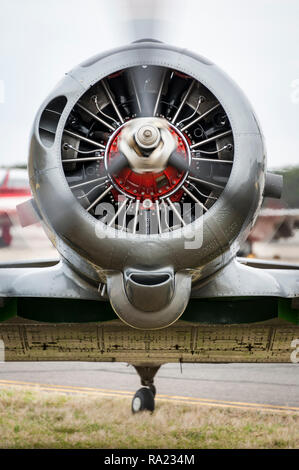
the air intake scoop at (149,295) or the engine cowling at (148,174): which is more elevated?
the engine cowling at (148,174)

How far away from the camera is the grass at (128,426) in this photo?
5.25m

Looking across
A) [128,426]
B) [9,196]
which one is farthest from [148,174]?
[9,196]

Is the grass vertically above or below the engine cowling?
below

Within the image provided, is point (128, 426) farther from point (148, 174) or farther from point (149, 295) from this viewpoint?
point (148, 174)

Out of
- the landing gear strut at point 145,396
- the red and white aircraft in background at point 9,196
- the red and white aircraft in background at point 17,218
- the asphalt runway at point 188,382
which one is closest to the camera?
the landing gear strut at point 145,396

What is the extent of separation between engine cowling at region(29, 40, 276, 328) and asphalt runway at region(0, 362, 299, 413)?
4.08 meters

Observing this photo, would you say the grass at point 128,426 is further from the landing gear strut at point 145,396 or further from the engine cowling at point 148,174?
the engine cowling at point 148,174

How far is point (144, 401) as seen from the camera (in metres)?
6.29

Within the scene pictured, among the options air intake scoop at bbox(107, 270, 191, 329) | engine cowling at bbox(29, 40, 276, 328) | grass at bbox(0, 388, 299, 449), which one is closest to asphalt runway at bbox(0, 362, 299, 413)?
grass at bbox(0, 388, 299, 449)

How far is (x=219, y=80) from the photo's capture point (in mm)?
3342

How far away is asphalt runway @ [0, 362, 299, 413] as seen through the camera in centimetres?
741

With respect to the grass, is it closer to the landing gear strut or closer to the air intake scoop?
the landing gear strut

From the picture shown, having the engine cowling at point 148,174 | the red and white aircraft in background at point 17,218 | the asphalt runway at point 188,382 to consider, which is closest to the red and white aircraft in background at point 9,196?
the red and white aircraft in background at point 17,218

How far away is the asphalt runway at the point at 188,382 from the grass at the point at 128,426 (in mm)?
655
